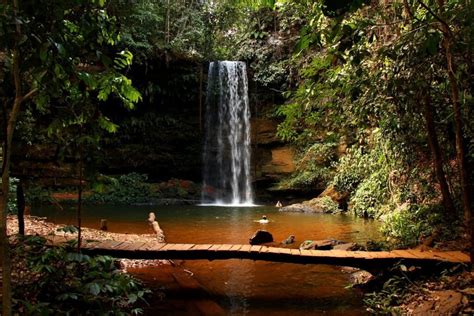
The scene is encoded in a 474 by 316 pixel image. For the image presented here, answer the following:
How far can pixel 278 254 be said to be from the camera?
17.1 ft

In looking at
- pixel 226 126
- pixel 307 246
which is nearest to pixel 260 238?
pixel 307 246

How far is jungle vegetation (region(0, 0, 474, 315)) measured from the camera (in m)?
2.53

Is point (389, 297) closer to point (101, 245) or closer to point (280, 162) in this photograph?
point (101, 245)

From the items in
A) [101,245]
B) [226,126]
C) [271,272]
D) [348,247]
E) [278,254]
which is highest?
[226,126]

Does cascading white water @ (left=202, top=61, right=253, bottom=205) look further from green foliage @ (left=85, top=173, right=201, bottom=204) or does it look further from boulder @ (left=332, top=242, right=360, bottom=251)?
boulder @ (left=332, top=242, right=360, bottom=251)

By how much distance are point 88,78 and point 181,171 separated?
1824cm

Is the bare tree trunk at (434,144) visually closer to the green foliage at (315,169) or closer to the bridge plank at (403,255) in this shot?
the bridge plank at (403,255)

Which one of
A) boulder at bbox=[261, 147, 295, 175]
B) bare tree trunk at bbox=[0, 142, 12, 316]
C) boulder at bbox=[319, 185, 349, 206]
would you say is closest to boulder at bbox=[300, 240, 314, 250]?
bare tree trunk at bbox=[0, 142, 12, 316]

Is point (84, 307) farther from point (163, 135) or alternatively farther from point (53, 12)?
point (163, 135)

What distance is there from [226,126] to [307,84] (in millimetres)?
15568

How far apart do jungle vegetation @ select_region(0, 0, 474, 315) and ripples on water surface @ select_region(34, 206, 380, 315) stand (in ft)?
4.93

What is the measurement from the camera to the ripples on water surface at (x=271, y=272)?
470cm

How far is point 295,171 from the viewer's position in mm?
18234

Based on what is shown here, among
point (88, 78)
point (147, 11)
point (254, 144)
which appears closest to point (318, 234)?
point (88, 78)
